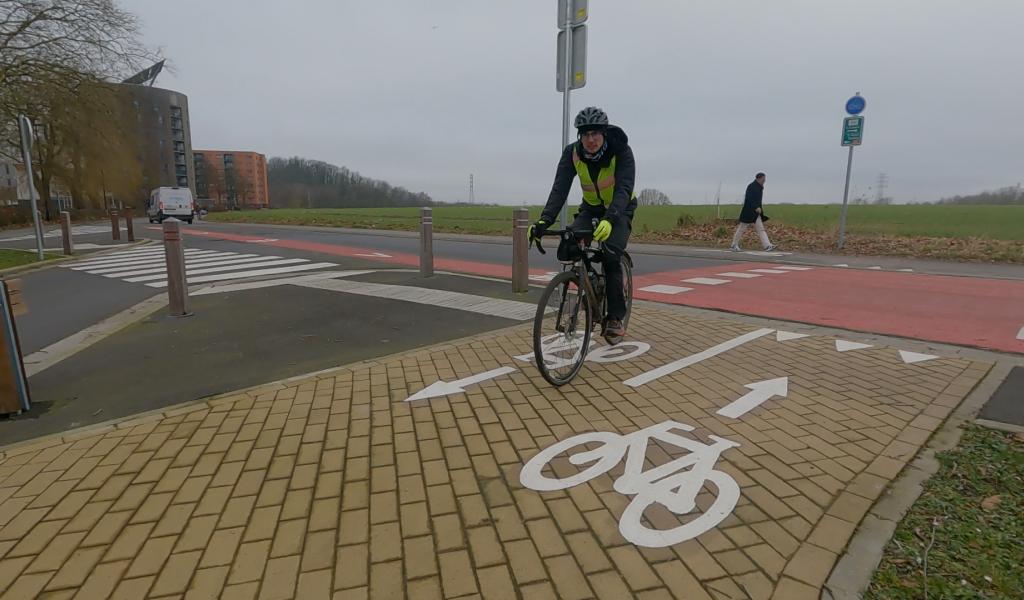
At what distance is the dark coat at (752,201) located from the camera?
14508 mm

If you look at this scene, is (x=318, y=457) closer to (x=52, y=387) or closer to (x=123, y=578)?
(x=123, y=578)

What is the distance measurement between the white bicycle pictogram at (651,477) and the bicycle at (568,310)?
35.9 inches

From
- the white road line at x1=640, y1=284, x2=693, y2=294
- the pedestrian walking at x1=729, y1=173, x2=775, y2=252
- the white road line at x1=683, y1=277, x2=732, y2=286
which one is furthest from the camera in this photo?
the pedestrian walking at x1=729, y1=173, x2=775, y2=252

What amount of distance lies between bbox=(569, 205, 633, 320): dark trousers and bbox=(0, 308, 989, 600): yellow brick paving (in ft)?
2.07

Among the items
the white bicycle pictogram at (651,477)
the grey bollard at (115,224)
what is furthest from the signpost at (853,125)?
the grey bollard at (115,224)

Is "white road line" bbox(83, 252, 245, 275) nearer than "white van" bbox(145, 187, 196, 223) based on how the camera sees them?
Yes

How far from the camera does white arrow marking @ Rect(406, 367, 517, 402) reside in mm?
3988

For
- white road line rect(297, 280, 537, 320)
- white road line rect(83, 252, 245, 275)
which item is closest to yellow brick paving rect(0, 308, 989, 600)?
white road line rect(297, 280, 537, 320)

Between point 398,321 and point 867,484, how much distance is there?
474cm

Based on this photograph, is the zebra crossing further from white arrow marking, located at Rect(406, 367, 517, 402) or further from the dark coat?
the dark coat

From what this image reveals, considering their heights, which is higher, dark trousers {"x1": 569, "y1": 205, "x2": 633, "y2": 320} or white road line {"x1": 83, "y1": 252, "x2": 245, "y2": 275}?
dark trousers {"x1": 569, "y1": 205, "x2": 633, "y2": 320}

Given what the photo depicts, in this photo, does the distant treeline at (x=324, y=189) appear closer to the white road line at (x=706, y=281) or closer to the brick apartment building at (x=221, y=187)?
the brick apartment building at (x=221, y=187)

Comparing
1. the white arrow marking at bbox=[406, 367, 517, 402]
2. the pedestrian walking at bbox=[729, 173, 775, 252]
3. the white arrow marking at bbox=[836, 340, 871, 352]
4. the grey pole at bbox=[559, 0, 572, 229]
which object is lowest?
the white arrow marking at bbox=[406, 367, 517, 402]

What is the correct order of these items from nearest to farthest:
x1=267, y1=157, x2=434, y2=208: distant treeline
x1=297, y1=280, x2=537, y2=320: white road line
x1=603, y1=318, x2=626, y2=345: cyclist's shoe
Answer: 1. x1=603, y1=318, x2=626, y2=345: cyclist's shoe
2. x1=297, y1=280, x2=537, y2=320: white road line
3. x1=267, y1=157, x2=434, y2=208: distant treeline
